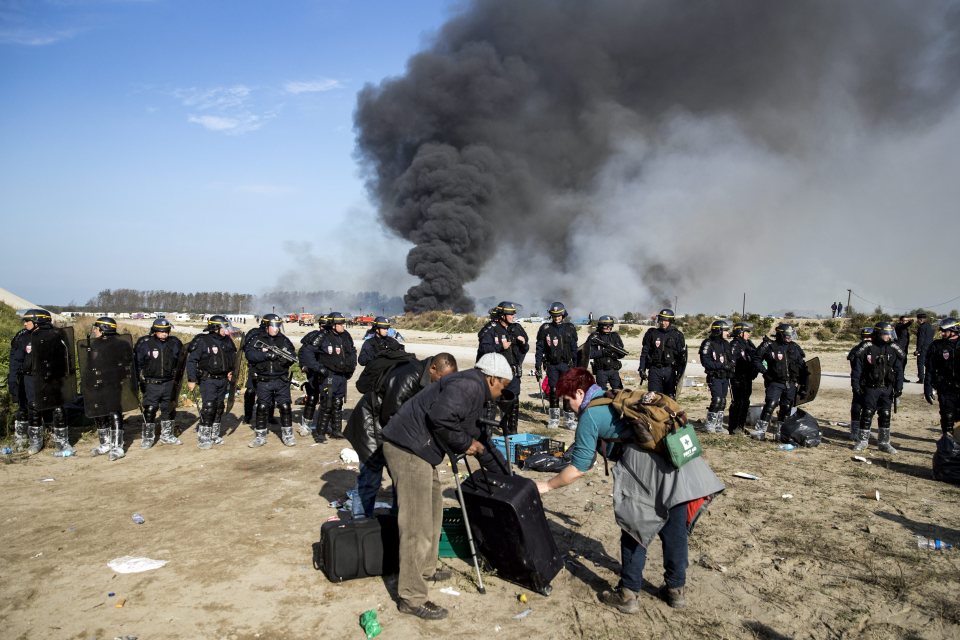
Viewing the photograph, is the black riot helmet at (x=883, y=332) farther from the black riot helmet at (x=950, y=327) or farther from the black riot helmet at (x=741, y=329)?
the black riot helmet at (x=741, y=329)

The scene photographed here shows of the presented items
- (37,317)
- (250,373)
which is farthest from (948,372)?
(37,317)

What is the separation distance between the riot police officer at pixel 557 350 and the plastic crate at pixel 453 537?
5.66 m

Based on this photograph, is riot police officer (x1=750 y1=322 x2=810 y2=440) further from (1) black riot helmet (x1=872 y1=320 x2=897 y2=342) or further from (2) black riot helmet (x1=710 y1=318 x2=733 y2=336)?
(1) black riot helmet (x1=872 y1=320 x2=897 y2=342)

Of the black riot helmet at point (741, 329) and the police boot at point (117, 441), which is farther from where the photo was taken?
the black riot helmet at point (741, 329)

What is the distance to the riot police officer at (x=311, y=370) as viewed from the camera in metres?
9.62

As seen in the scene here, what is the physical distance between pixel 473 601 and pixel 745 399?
730 centimetres

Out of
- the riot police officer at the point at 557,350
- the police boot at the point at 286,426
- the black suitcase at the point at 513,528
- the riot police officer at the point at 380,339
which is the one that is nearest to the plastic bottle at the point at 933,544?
the black suitcase at the point at 513,528

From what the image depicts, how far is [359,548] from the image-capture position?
460 centimetres

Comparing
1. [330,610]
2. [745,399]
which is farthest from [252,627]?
[745,399]

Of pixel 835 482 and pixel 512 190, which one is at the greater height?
pixel 512 190

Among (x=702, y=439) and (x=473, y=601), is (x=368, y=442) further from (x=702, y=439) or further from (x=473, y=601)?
(x=702, y=439)

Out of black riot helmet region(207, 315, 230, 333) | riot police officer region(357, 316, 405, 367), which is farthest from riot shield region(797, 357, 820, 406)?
black riot helmet region(207, 315, 230, 333)

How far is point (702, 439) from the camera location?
9633 millimetres

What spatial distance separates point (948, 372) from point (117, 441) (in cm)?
1157
